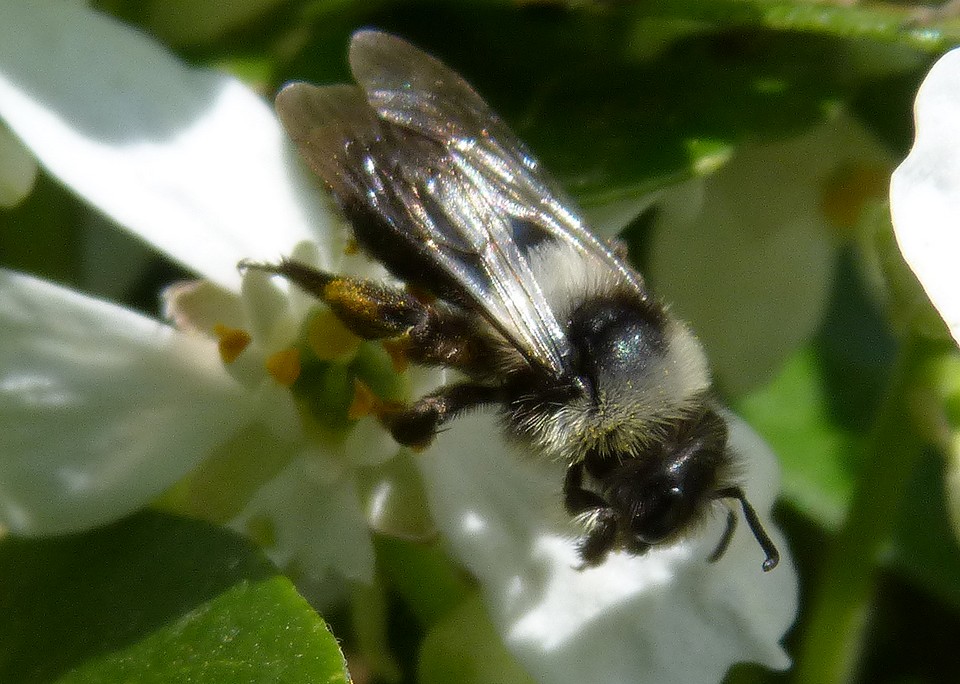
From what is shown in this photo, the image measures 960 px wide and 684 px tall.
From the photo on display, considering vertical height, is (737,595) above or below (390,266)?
below

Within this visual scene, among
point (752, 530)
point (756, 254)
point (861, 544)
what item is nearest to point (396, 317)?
point (752, 530)

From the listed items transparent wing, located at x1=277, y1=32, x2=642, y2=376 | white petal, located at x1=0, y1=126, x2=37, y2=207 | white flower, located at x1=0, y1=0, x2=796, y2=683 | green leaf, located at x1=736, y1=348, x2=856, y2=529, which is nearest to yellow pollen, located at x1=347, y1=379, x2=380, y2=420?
white flower, located at x1=0, y1=0, x2=796, y2=683

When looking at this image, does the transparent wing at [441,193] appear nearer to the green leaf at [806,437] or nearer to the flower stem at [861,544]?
the flower stem at [861,544]

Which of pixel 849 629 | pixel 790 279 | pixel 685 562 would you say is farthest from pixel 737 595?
pixel 790 279

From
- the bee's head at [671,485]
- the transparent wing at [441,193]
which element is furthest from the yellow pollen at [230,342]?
the bee's head at [671,485]

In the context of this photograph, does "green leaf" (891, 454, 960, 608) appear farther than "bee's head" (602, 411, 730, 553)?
Yes

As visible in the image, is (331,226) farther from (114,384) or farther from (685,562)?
(685,562)

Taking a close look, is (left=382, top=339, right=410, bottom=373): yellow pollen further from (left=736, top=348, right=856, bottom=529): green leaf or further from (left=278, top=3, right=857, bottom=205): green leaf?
(left=736, top=348, right=856, bottom=529): green leaf
